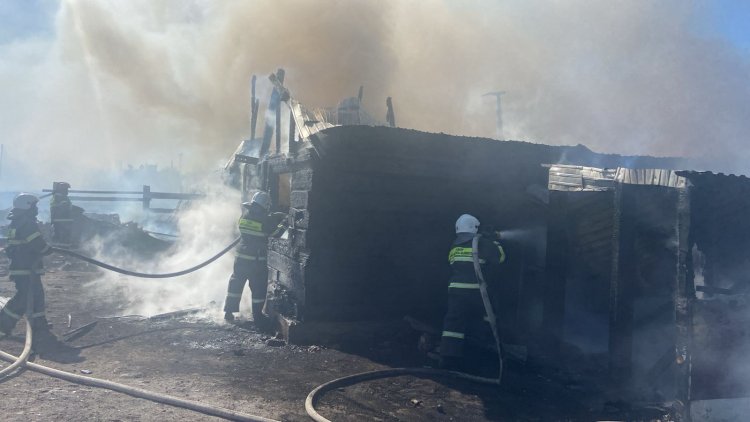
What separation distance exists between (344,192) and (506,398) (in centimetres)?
327

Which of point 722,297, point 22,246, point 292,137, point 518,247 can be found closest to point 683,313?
point 722,297

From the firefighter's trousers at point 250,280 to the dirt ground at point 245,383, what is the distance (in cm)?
49

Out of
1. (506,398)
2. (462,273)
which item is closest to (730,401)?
(506,398)

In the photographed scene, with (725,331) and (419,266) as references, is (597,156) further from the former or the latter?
(725,331)

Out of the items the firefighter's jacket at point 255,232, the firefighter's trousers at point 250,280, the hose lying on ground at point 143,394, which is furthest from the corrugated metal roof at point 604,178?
the firefighter's trousers at point 250,280

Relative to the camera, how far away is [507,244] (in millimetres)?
7605

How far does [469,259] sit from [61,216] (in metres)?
12.4

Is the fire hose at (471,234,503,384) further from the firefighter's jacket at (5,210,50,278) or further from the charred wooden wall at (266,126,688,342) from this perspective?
the firefighter's jacket at (5,210,50,278)

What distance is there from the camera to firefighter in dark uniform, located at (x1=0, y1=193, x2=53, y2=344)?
7301 mm

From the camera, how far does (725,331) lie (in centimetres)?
446

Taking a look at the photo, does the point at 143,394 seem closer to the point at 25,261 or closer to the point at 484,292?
the point at 484,292

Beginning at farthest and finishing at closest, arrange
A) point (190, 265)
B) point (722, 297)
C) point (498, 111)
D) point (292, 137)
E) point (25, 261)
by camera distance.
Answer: point (498, 111)
point (190, 265)
point (292, 137)
point (25, 261)
point (722, 297)

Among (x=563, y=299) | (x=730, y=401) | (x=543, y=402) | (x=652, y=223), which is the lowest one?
(x=543, y=402)

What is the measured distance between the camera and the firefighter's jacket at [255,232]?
8.33 metres
